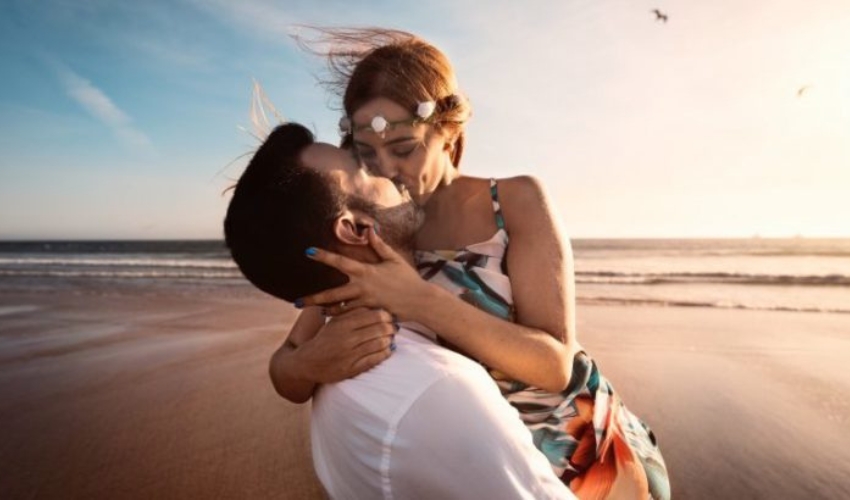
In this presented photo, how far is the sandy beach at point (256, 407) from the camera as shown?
3.24 m

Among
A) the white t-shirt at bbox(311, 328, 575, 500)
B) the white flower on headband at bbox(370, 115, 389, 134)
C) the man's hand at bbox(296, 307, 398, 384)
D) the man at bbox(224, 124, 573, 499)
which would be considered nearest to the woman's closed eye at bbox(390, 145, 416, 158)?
the white flower on headband at bbox(370, 115, 389, 134)

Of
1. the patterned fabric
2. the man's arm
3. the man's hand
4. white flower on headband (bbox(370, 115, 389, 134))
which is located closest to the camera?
the man's arm

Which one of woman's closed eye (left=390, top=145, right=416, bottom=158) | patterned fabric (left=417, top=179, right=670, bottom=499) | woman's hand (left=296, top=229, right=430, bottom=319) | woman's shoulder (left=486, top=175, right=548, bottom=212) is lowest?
patterned fabric (left=417, top=179, right=670, bottom=499)

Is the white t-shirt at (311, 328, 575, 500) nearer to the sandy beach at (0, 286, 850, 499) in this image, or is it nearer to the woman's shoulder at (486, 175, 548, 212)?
the woman's shoulder at (486, 175, 548, 212)

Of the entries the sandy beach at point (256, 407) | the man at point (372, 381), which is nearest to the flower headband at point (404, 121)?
the man at point (372, 381)

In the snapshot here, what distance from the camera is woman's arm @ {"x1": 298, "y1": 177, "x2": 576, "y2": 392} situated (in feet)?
5.35

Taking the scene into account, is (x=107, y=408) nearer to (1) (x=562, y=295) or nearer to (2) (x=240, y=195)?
(2) (x=240, y=195)

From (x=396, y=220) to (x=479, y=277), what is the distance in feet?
1.47

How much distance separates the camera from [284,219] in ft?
5.12

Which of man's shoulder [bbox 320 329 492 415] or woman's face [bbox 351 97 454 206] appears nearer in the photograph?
man's shoulder [bbox 320 329 492 415]

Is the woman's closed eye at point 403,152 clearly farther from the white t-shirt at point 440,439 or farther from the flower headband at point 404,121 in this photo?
the white t-shirt at point 440,439

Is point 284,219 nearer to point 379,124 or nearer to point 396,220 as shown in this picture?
point 396,220

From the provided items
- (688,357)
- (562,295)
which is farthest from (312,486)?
(688,357)

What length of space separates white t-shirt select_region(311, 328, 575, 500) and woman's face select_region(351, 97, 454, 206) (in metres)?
1.27
